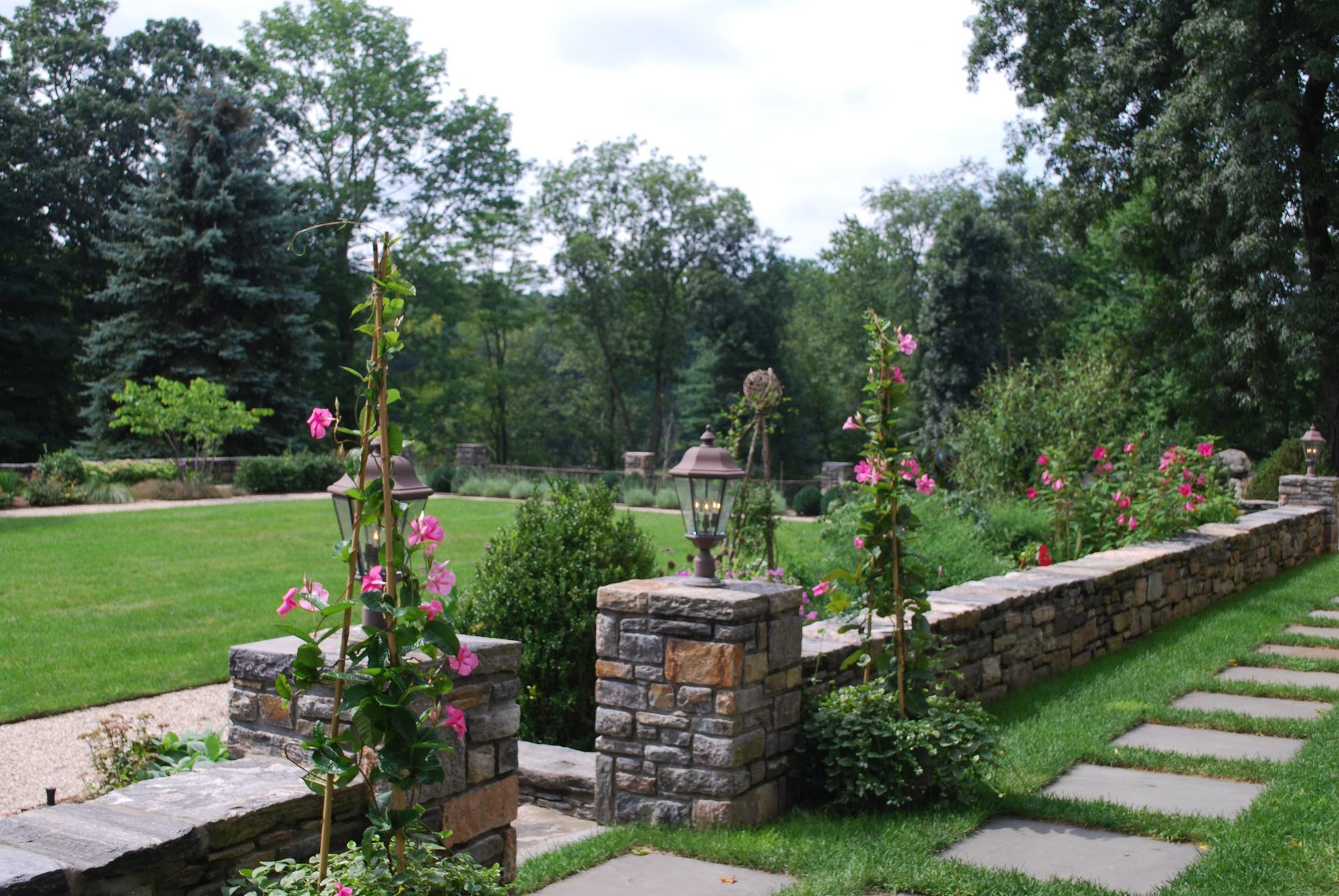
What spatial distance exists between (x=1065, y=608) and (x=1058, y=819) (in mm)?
2631

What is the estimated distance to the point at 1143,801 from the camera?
405cm

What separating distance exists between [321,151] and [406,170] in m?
2.37

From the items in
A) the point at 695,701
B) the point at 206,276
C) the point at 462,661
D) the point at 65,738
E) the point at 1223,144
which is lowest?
the point at 65,738

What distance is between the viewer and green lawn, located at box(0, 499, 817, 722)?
259 inches

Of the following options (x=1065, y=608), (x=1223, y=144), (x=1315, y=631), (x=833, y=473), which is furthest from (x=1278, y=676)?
(x=833, y=473)

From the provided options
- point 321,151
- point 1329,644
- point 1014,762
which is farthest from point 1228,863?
point 321,151

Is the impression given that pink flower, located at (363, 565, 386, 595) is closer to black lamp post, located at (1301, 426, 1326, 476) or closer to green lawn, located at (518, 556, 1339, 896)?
green lawn, located at (518, 556, 1339, 896)

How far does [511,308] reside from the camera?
1403 inches

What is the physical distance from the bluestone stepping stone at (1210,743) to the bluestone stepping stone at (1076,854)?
1221mm

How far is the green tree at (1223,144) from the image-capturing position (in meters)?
15.5

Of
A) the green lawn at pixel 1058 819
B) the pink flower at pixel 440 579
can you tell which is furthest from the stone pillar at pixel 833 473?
the pink flower at pixel 440 579

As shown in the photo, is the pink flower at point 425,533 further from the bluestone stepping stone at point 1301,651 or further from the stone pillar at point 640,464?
the stone pillar at point 640,464

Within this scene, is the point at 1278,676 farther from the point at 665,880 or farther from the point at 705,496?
the point at 665,880

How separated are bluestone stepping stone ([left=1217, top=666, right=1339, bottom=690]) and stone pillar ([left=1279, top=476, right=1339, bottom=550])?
26.1 ft
